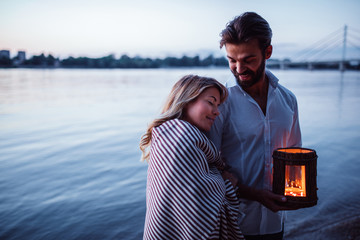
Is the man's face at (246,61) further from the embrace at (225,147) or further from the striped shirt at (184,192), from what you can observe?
the striped shirt at (184,192)

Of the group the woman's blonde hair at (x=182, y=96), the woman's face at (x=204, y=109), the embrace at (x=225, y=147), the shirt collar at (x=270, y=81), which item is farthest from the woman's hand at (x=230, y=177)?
the shirt collar at (x=270, y=81)

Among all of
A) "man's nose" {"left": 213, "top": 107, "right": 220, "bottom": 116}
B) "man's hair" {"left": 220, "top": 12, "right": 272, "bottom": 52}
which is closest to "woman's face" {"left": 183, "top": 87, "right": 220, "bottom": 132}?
"man's nose" {"left": 213, "top": 107, "right": 220, "bottom": 116}

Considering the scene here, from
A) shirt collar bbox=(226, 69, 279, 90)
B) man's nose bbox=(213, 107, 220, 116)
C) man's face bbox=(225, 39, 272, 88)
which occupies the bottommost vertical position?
man's nose bbox=(213, 107, 220, 116)

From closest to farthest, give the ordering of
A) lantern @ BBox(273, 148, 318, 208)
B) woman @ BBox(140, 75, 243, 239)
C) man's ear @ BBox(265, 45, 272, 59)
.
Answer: woman @ BBox(140, 75, 243, 239), lantern @ BBox(273, 148, 318, 208), man's ear @ BBox(265, 45, 272, 59)

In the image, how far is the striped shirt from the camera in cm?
120

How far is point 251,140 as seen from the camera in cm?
160

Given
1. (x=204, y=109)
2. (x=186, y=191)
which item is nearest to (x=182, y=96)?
(x=204, y=109)

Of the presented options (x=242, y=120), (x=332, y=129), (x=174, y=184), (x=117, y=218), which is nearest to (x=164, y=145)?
(x=174, y=184)

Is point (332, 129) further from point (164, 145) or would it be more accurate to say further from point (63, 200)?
point (164, 145)

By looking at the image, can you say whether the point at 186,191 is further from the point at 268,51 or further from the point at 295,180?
the point at 268,51

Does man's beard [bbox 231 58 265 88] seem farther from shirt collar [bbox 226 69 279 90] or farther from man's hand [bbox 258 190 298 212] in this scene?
man's hand [bbox 258 190 298 212]

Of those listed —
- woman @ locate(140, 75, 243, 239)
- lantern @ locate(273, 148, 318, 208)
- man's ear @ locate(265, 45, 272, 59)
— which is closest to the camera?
woman @ locate(140, 75, 243, 239)

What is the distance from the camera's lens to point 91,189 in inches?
172

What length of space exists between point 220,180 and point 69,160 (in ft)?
15.9
